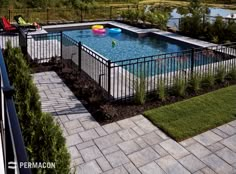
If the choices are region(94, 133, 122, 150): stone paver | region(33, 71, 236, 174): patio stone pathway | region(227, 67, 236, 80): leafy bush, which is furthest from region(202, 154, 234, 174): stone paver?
region(227, 67, 236, 80): leafy bush

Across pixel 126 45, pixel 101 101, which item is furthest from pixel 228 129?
pixel 126 45

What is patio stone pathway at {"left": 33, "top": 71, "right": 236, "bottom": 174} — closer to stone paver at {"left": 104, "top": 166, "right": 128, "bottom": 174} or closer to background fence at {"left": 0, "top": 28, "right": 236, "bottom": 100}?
stone paver at {"left": 104, "top": 166, "right": 128, "bottom": 174}

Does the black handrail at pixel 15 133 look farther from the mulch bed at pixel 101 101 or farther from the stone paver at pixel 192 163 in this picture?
the mulch bed at pixel 101 101

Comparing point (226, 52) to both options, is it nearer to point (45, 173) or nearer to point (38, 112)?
point (38, 112)

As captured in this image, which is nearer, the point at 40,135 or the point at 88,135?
the point at 40,135

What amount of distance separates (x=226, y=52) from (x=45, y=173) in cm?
924

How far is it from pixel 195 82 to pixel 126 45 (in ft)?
24.3

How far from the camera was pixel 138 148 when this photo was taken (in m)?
4.83

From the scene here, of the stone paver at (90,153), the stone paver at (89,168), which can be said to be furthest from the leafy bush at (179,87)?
the stone paver at (89,168)

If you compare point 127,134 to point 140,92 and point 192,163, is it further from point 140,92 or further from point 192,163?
point 140,92

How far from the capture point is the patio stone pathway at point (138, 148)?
433cm

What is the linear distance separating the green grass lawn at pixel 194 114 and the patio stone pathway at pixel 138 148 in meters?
0.15

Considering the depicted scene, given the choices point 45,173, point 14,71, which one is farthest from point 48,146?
point 14,71

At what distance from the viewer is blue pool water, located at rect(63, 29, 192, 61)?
1274cm
